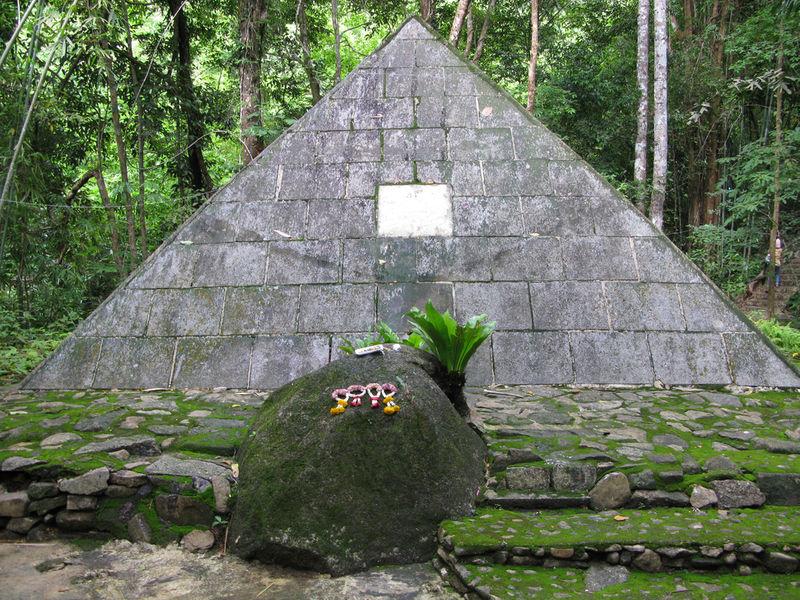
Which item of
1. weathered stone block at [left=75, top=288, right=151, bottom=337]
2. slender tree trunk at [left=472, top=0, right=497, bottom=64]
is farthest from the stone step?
slender tree trunk at [left=472, top=0, right=497, bottom=64]

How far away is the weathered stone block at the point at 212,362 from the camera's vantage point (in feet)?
15.0

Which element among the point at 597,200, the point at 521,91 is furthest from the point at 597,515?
the point at 521,91

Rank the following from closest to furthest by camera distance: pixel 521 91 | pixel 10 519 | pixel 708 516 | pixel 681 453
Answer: pixel 708 516 < pixel 10 519 < pixel 681 453 < pixel 521 91

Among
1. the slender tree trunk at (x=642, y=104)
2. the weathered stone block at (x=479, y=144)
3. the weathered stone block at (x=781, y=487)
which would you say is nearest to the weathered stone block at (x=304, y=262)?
the weathered stone block at (x=479, y=144)

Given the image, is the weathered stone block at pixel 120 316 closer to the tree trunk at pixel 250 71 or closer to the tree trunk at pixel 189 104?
the tree trunk at pixel 250 71

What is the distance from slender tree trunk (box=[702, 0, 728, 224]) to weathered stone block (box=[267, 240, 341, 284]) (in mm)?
9466

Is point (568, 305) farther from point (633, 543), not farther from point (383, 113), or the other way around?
point (633, 543)

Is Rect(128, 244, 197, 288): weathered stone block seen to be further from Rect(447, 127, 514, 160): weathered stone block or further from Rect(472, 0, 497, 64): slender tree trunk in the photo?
Rect(472, 0, 497, 64): slender tree trunk

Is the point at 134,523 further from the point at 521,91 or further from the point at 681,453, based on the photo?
the point at 521,91

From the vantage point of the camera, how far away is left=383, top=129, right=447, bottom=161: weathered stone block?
548cm

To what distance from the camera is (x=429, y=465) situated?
284cm

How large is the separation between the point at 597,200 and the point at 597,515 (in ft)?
9.99

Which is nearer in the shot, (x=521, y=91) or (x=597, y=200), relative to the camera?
(x=597, y=200)

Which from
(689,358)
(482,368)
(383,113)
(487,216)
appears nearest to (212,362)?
(482,368)
